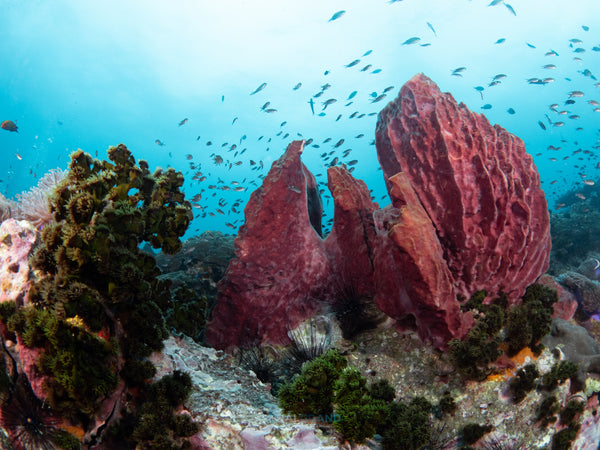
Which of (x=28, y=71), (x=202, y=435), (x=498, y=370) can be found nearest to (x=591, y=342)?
(x=498, y=370)

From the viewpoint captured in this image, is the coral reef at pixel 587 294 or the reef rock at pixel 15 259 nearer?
the reef rock at pixel 15 259

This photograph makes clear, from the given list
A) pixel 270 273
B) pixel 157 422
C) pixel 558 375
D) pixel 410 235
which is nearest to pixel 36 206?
pixel 157 422

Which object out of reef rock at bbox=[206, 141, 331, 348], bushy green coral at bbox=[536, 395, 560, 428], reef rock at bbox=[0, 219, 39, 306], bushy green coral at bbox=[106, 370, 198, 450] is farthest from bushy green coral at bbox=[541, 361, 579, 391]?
reef rock at bbox=[0, 219, 39, 306]

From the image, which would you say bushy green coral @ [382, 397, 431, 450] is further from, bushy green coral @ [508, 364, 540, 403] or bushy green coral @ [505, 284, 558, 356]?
bushy green coral @ [505, 284, 558, 356]

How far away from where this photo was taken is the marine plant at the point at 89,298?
2604 mm

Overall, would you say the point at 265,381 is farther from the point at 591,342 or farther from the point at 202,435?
the point at 591,342

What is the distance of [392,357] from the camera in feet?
16.3

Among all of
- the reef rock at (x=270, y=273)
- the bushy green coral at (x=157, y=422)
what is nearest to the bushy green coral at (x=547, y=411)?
the reef rock at (x=270, y=273)

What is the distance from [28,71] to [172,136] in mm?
35509

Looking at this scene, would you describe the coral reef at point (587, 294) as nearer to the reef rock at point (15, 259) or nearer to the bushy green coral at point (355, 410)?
the bushy green coral at point (355, 410)

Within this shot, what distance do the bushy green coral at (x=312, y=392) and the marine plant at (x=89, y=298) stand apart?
1577 millimetres

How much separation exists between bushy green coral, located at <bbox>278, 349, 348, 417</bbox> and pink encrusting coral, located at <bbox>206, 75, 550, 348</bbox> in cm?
192

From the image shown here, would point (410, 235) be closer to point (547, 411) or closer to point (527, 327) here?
point (527, 327)

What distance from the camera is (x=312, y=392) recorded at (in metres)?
3.21
